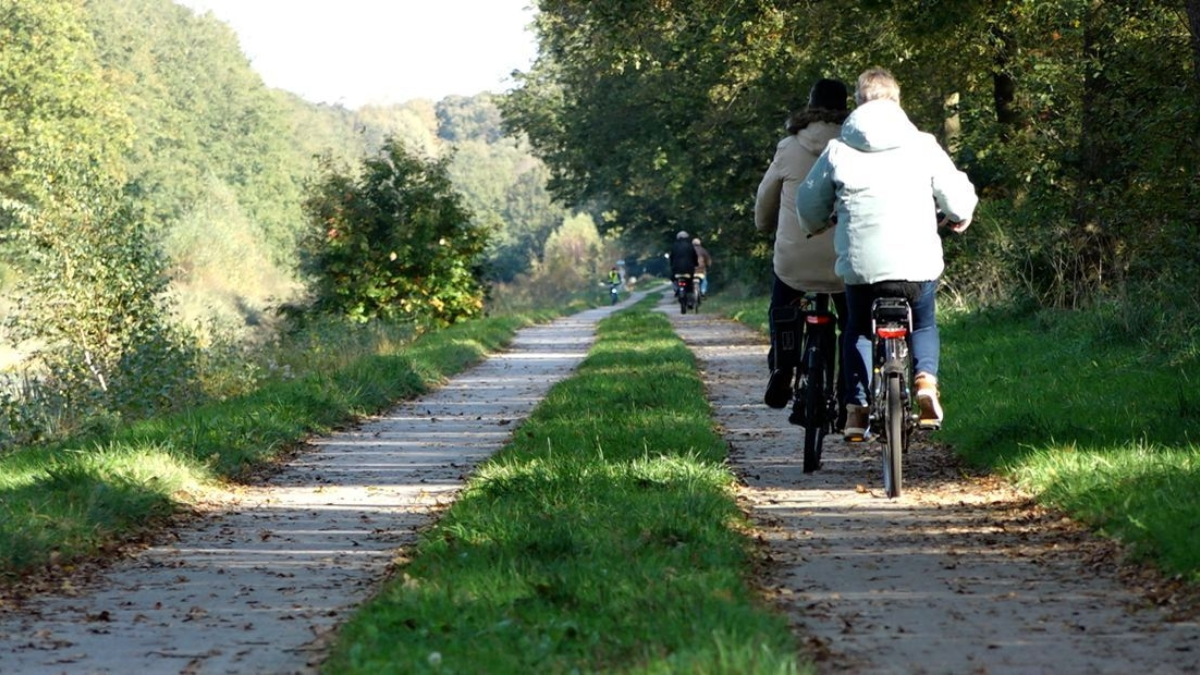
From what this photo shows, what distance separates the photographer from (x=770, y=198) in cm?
898

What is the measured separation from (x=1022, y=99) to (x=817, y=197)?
13848 millimetres

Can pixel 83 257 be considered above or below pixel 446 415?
above

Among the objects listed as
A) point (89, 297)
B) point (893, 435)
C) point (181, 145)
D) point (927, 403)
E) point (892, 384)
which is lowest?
point (893, 435)

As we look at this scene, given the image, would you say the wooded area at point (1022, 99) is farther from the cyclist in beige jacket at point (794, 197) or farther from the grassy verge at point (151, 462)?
the grassy verge at point (151, 462)

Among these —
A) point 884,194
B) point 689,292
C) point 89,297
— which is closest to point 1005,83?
point 89,297

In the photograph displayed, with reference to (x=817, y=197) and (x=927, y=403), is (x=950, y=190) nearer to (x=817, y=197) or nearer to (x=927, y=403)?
(x=817, y=197)

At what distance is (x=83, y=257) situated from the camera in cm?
1884

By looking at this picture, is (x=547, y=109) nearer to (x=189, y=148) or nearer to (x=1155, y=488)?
(x=1155, y=488)

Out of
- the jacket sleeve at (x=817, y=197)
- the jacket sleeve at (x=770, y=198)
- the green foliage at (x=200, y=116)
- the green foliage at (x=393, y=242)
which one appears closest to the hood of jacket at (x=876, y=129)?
the jacket sleeve at (x=817, y=197)

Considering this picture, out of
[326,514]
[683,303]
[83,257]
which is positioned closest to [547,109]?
[683,303]

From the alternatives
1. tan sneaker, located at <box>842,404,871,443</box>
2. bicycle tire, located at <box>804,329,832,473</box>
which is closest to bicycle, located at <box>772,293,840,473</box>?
bicycle tire, located at <box>804,329,832,473</box>

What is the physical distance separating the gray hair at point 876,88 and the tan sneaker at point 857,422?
1569 mm

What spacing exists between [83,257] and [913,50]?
1012cm

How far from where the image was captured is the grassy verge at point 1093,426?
6.32m
